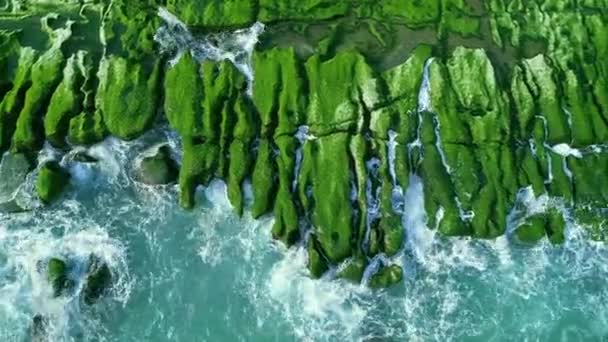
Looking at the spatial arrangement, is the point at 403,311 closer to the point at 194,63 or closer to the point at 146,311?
the point at 146,311

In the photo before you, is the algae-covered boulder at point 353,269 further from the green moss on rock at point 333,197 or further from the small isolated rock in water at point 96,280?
the small isolated rock in water at point 96,280

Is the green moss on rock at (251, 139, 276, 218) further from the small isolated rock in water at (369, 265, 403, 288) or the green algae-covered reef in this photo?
the small isolated rock in water at (369, 265, 403, 288)

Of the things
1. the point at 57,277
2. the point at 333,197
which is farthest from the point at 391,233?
the point at 57,277

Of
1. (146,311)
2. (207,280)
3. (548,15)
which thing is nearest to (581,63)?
(548,15)

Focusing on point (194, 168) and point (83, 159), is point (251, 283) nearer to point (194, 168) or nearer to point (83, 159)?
point (194, 168)

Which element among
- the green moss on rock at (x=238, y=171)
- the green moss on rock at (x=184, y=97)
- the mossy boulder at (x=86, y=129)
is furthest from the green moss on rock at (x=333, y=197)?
the mossy boulder at (x=86, y=129)
